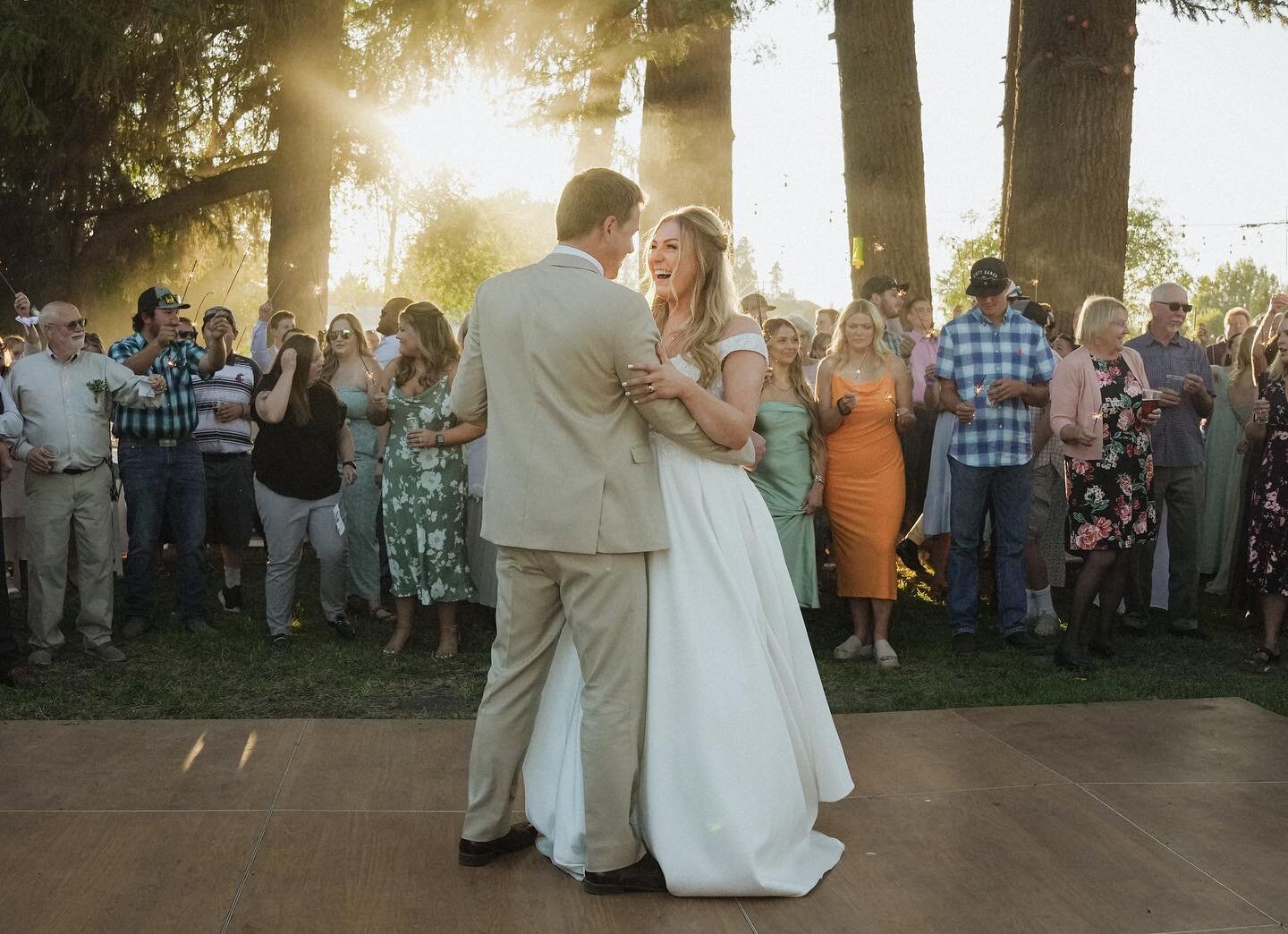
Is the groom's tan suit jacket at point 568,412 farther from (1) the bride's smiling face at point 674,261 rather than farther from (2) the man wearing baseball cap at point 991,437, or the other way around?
(2) the man wearing baseball cap at point 991,437

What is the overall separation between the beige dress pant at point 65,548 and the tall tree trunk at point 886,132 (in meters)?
6.56

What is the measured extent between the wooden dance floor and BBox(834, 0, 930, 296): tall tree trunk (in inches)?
239

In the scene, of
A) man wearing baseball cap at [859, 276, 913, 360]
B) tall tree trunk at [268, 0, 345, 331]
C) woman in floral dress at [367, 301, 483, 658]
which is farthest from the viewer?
tall tree trunk at [268, 0, 345, 331]

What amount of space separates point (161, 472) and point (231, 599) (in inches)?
47.3

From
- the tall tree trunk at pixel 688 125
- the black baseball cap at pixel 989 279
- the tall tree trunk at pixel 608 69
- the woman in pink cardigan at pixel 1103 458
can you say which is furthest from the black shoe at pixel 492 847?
the tall tree trunk at pixel 688 125

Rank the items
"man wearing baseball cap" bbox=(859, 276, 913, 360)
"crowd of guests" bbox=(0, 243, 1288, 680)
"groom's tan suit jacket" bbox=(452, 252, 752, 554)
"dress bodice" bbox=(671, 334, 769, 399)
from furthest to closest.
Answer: "man wearing baseball cap" bbox=(859, 276, 913, 360)
"crowd of guests" bbox=(0, 243, 1288, 680)
"dress bodice" bbox=(671, 334, 769, 399)
"groom's tan suit jacket" bbox=(452, 252, 752, 554)

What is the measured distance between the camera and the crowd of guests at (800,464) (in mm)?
7109

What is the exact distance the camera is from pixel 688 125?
38.9ft

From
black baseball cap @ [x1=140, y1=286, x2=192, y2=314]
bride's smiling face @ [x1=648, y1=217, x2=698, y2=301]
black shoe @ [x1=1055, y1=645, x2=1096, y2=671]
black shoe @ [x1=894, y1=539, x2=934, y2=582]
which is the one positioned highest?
black baseball cap @ [x1=140, y1=286, x2=192, y2=314]

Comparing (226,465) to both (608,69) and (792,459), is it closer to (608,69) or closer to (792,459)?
(792,459)

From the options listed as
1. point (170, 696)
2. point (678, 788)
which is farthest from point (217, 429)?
point (678, 788)

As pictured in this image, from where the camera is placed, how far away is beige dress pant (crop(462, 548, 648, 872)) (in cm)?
378

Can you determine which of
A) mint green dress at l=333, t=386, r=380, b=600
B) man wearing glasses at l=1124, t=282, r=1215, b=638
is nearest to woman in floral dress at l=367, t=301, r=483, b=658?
mint green dress at l=333, t=386, r=380, b=600

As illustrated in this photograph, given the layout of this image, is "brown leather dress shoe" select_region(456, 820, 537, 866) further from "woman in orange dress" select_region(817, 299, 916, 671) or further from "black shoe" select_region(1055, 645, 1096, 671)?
"black shoe" select_region(1055, 645, 1096, 671)
